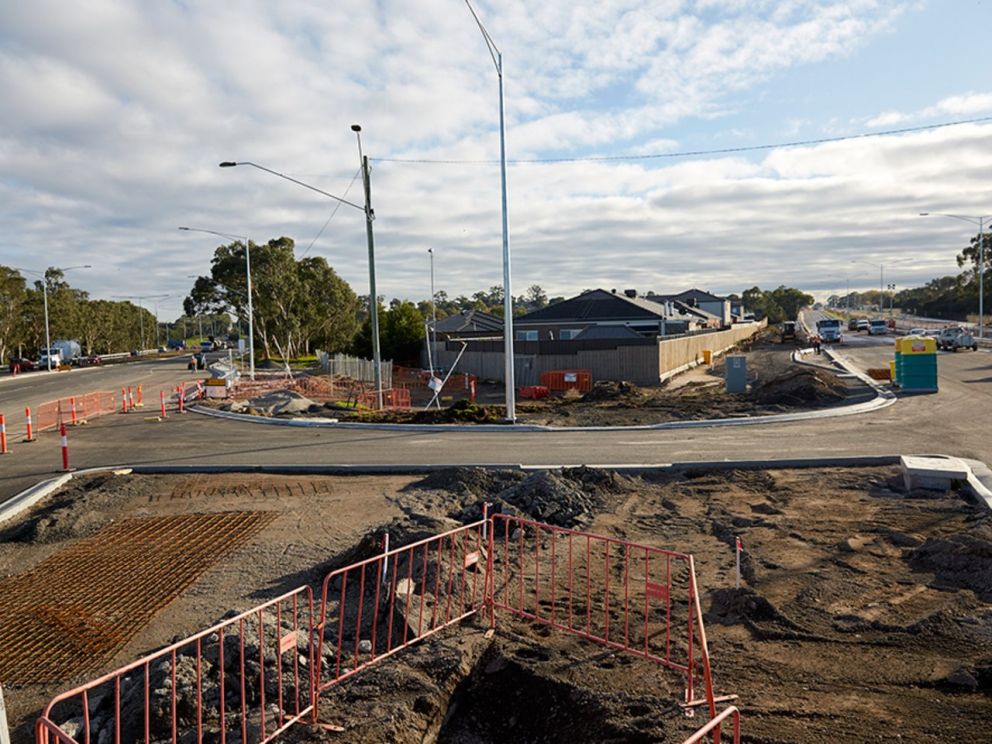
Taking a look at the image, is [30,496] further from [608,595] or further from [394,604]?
[608,595]

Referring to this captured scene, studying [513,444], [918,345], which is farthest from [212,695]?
[918,345]

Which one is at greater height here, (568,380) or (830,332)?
(830,332)

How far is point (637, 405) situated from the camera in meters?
27.8

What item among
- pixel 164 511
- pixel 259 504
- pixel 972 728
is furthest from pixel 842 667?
pixel 164 511

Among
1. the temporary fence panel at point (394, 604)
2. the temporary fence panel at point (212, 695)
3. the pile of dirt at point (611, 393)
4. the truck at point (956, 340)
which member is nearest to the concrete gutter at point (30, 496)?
the temporary fence panel at point (394, 604)

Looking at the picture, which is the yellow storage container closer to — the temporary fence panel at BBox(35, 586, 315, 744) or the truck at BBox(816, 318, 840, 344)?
the temporary fence panel at BBox(35, 586, 315, 744)

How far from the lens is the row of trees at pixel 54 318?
79.6 meters

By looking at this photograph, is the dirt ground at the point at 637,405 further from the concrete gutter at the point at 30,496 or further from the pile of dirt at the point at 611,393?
the concrete gutter at the point at 30,496

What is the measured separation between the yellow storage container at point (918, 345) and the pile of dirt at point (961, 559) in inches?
774

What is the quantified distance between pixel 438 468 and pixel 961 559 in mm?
9645

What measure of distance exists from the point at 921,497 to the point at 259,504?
1128 centimetres

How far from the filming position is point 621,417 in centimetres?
2450

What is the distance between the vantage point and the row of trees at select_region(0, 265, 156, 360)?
79.6 m

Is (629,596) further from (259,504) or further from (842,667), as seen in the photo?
(259,504)
